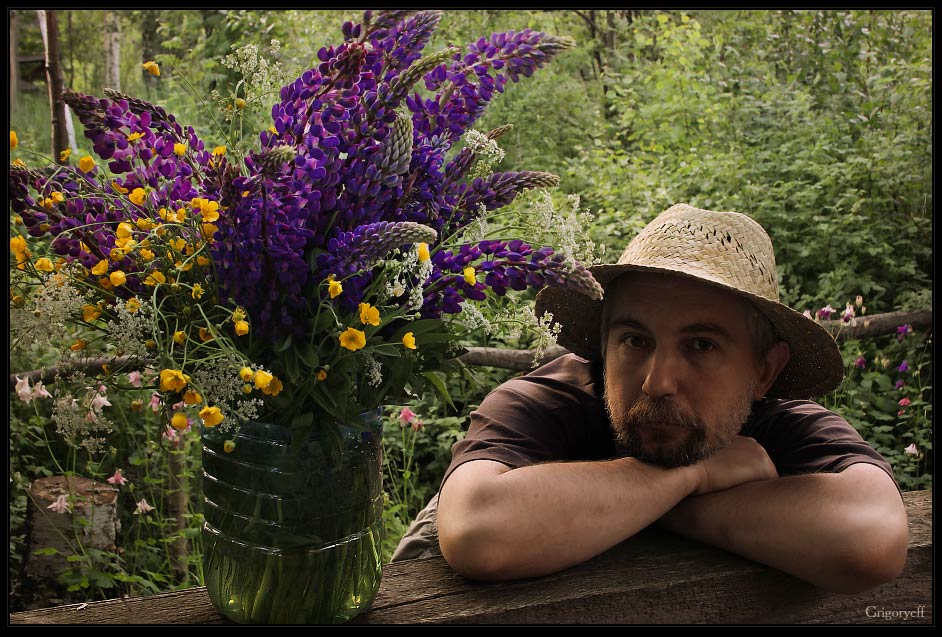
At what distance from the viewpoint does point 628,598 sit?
1790 millimetres

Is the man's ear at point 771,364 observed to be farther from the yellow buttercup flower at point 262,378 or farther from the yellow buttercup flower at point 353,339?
the yellow buttercup flower at point 262,378

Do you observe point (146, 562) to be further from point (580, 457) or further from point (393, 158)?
point (393, 158)

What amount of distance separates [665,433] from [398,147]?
93cm

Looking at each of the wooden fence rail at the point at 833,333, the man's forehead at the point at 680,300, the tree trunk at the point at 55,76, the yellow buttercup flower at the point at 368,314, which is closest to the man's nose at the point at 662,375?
the man's forehead at the point at 680,300

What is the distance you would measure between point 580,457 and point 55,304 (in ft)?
4.31

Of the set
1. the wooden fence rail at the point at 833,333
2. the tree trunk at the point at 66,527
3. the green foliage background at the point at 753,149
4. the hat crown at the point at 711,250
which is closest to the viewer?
the hat crown at the point at 711,250

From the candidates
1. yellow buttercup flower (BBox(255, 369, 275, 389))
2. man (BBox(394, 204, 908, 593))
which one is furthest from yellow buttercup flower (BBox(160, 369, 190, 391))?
man (BBox(394, 204, 908, 593))

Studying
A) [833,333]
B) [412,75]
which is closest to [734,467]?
[412,75]

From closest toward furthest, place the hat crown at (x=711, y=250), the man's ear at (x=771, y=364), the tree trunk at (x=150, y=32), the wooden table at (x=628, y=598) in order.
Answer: the wooden table at (x=628, y=598)
the hat crown at (x=711, y=250)
the man's ear at (x=771, y=364)
the tree trunk at (x=150, y=32)

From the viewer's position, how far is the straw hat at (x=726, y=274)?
6.58 feet

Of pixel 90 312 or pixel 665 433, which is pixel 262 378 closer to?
pixel 90 312

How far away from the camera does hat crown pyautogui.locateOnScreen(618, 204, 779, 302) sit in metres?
2.00

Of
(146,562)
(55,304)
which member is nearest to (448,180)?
(55,304)

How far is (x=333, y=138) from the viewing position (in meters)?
1.37
